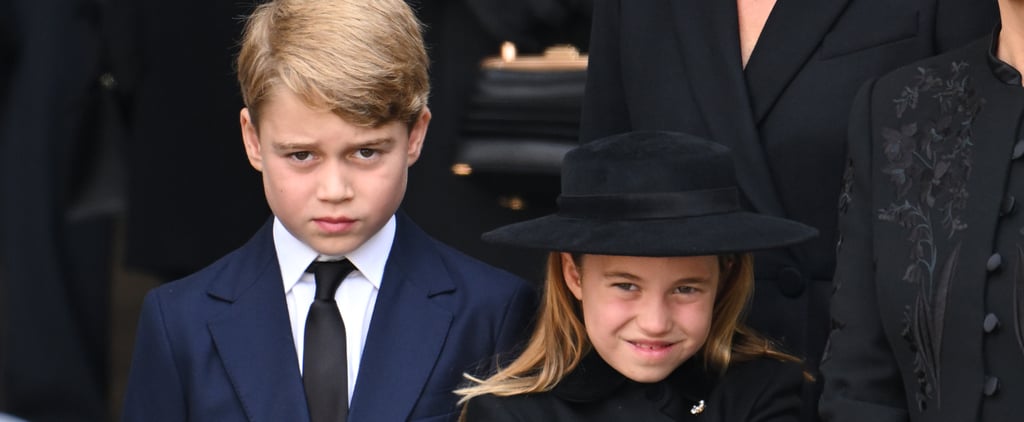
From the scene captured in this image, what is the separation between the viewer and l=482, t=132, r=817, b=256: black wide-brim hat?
9.01 feet

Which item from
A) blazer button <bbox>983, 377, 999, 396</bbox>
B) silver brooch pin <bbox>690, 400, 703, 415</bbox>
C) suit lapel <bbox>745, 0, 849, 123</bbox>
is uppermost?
suit lapel <bbox>745, 0, 849, 123</bbox>

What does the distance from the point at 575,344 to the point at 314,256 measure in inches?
17.1

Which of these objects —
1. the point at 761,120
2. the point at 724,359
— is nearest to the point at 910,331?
the point at 724,359

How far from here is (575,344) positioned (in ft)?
9.86

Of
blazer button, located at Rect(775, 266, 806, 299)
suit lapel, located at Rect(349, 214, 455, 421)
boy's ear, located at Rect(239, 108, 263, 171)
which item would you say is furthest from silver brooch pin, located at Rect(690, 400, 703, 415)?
boy's ear, located at Rect(239, 108, 263, 171)

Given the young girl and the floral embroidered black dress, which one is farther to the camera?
the young girl

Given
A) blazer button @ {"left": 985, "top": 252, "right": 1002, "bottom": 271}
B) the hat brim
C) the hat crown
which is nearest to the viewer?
blazer button @ {"left": 985, "top": 252, "right": 1002, "bottom": 271}

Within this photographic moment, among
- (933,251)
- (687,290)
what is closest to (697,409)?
(687,290)

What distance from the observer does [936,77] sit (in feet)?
9.09

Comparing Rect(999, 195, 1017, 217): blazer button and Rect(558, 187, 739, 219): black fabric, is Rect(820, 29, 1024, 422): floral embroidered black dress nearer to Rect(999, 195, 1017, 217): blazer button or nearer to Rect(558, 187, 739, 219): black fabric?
Rect(999, 195, 1017, 217): blazer button

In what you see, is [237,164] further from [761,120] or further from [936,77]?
[936,77]

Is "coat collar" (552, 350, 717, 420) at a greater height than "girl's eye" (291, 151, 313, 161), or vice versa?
"girl's eye" (291, 151, 313, 161)

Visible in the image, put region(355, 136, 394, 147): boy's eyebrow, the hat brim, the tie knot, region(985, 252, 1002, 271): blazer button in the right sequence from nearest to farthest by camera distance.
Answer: region(985, 252, 1002, 271): blazer button → the hat brim → region(355, 136, 394, 147): boy's eyebrow → the tie knot

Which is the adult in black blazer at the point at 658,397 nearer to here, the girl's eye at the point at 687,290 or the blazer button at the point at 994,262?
the girl's eye at the point at 687,290
